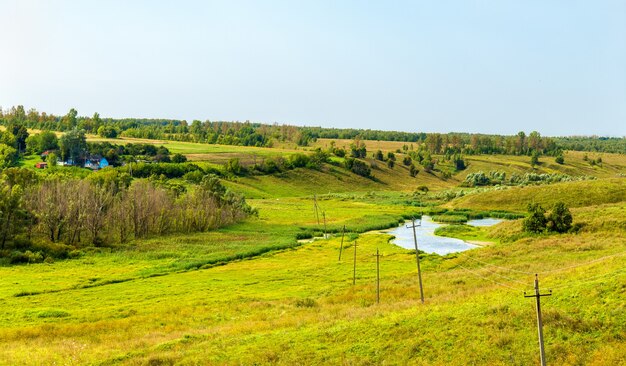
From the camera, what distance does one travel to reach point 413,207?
139 m

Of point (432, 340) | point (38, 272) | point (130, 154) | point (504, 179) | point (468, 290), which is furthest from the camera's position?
point (504, 179)

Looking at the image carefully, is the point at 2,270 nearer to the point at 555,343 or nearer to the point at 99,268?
the point at 99,268

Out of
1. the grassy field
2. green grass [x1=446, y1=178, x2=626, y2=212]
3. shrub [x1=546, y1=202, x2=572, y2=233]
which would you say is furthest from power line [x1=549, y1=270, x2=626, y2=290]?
green grass [x1=446, y1=178, x2=626, y2=212]

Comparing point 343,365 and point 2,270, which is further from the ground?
point 343,365

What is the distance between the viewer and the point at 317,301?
1998 inches

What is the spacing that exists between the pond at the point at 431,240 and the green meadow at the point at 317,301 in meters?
2.90

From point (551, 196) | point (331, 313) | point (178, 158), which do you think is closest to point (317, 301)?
point (331, 313)

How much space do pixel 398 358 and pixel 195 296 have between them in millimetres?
28521

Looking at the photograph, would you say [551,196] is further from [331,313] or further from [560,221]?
[331,313]

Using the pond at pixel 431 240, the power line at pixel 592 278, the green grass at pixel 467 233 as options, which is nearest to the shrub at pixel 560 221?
the green grass at pixel 467 233

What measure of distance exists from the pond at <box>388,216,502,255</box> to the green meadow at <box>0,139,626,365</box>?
2895 mm

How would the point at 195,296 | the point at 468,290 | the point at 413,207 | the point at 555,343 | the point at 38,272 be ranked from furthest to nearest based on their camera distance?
the point at 413,207 → the point at 38,272 → the point at 195,296 → the point at 468,290 → the point at 555,343

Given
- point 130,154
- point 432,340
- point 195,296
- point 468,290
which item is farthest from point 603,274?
point 130,154

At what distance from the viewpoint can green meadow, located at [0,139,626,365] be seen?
31828mm
